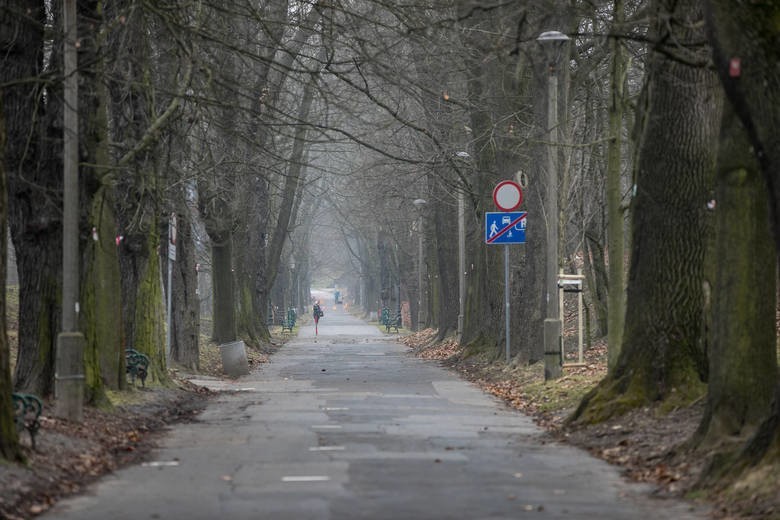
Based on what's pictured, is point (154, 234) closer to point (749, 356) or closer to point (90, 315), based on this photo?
point (90, 315)

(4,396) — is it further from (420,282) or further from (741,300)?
(420,282)

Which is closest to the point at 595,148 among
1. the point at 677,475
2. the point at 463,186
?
the point at 463,186

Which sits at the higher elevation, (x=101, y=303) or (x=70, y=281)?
(x=70, y=281)

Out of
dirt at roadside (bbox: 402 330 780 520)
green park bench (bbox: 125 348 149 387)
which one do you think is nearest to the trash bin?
dirt at roadside (bbox: 402 330 780 520)

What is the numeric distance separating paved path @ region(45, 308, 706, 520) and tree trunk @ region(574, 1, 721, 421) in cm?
150

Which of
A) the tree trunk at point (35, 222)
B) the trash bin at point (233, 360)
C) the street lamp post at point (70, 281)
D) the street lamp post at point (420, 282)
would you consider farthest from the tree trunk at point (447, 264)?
the street lamp post at point (70, 281)

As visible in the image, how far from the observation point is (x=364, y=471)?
12320 millimetres

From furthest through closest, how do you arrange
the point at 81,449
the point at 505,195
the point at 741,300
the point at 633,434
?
the point at 505,195, the point at 633,434, the point at 81,449, the point at 741,300

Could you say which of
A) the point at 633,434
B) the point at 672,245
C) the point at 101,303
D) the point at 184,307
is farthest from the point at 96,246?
the point at 184,307

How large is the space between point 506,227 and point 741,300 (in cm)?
1588

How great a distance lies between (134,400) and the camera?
19.5 m

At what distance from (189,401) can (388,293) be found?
7100cm

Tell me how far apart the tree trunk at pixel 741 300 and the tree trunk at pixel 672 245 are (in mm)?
3500

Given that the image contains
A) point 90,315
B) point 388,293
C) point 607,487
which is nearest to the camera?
point 607,487
